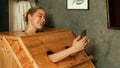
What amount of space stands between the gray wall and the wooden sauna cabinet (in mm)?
422

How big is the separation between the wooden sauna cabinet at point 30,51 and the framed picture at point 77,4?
0.61 metres

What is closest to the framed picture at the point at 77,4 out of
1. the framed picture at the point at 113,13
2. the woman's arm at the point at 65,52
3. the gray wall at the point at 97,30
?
the gray wall at the point at 97,30

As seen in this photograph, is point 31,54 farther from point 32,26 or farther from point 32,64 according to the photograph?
point 32,26

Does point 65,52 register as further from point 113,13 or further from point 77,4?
point 77,4

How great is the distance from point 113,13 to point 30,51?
3.33ft

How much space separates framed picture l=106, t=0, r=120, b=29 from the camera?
211 centimetres

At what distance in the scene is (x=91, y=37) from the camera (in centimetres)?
239

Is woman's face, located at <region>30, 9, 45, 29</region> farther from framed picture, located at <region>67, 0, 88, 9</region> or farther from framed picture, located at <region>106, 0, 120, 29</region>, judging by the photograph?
framed picture, located at <region>106, 0, 120, 29</region>

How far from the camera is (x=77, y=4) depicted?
2.44 m

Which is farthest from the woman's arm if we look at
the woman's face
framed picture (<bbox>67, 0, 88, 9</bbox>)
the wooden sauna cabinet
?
framed picture (<bbox>67, 0, 88, 9</bbox>)

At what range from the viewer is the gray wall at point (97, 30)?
7.28 ft

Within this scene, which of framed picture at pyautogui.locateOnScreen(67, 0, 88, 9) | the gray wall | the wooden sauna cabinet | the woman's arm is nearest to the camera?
the wooden sauna cabinet

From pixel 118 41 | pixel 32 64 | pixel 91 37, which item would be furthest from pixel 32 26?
pixel 118 41

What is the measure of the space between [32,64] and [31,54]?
0.08 meters
